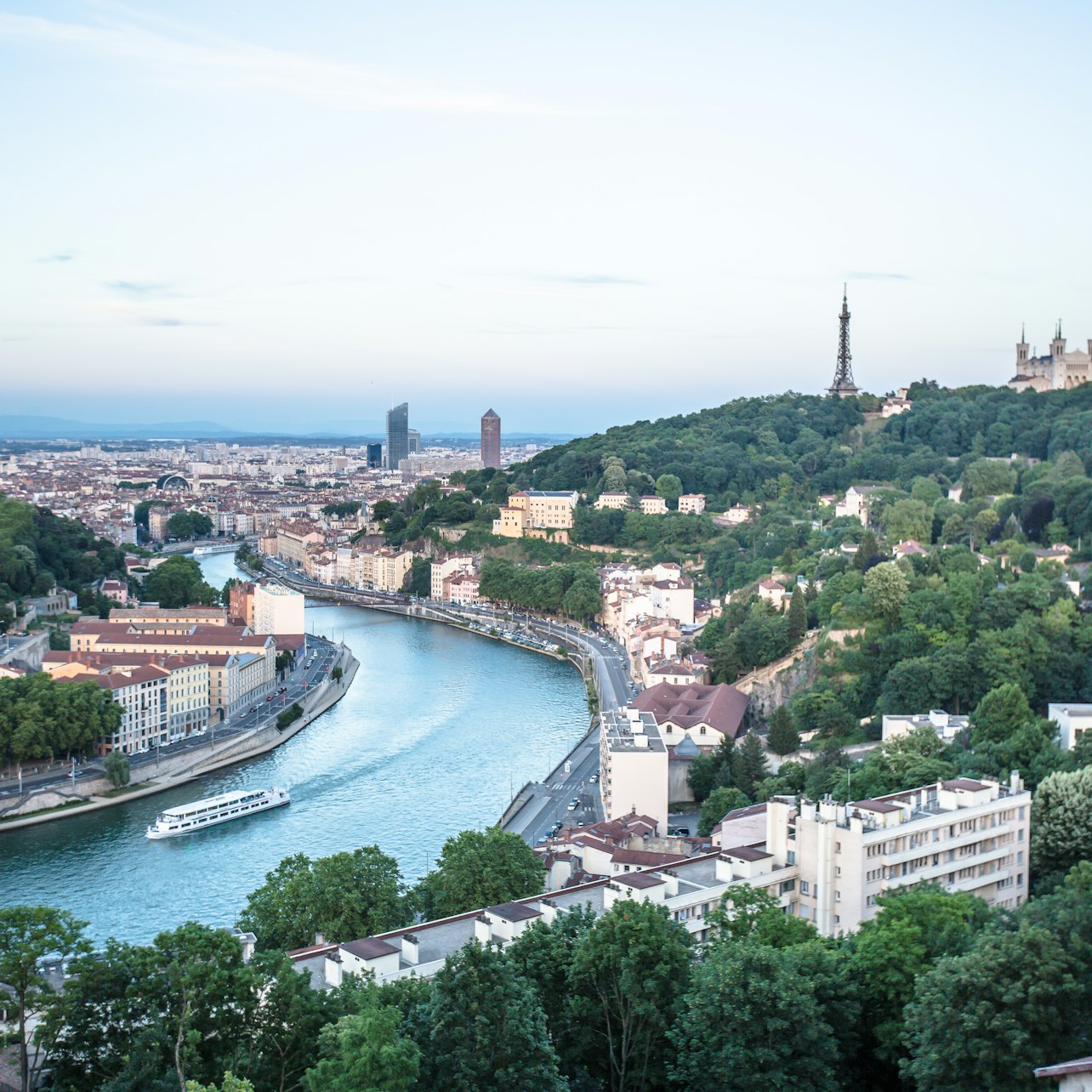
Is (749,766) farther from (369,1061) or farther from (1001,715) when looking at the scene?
(369,1061)

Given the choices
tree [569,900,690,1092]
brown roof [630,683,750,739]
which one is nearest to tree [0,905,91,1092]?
tree [569,900,690,1092]

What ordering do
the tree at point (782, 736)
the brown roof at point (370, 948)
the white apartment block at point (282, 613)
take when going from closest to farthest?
the brown roof at point (370, 948) < the tree at point (782, 736) < the white apartment block at point (282, 613)

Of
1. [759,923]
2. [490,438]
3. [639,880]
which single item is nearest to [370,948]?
[639,880]

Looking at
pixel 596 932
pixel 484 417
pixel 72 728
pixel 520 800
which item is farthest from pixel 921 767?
pixel 484 417

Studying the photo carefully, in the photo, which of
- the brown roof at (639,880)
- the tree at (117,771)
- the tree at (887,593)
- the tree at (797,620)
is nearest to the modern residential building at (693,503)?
the tree at (797,620)

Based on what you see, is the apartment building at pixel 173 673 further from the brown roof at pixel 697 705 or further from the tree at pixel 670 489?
the tree at pixel 670 489

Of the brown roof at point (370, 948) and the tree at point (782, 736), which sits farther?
the tree at point (782, 736)

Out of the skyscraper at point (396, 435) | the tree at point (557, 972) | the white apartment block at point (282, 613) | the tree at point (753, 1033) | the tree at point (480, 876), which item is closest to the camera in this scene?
the tree at point (753, 1033)
